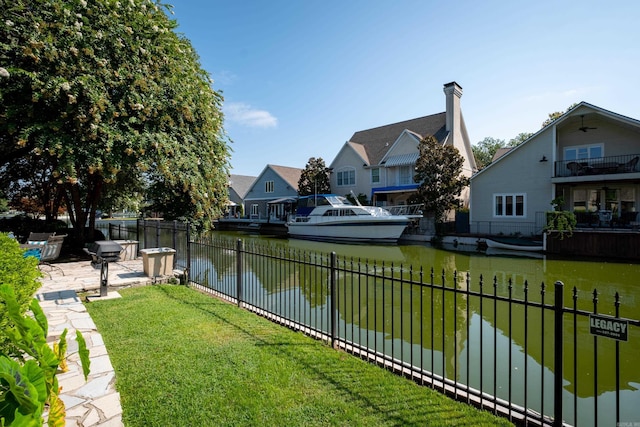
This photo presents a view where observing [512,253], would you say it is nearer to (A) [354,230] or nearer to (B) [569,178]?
(B) [569,178]

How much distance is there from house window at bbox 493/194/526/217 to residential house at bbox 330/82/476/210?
626cm

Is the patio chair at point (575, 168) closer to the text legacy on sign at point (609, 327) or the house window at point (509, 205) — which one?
the house window at point (509, 205)

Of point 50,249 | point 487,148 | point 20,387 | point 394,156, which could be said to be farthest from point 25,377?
point 487,148

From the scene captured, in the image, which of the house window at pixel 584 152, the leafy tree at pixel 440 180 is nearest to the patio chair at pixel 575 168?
the house window at pixel 584 152

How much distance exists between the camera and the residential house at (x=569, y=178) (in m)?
17.4

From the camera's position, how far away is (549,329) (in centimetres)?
659

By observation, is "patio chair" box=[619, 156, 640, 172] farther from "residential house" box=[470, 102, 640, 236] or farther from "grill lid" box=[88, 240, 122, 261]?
"grill lid" box=[88, 240, 122, 261]

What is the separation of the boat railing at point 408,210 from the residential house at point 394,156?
7.53 ft

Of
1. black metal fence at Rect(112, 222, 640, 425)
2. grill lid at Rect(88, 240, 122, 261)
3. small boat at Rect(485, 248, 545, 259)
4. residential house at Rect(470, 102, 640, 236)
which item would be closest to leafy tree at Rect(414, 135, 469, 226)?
residential house at Rect(470, 102, 640, 236)

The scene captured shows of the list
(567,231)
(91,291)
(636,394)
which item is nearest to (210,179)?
(91,291)

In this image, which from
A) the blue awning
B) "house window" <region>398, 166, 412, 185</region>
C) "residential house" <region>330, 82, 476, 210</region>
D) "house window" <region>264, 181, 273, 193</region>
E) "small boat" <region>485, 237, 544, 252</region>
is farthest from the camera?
"house window" <region>264, 181, 273, 193</region>

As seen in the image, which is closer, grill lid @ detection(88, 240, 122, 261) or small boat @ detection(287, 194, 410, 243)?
grill lid @ detection(88, 240, 122, 261)

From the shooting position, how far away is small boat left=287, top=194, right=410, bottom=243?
22.2m

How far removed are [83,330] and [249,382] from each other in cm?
291
